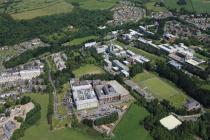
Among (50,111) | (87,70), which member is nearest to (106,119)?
(50,111)

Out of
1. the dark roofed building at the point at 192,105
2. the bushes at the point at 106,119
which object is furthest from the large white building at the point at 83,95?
the dark roofed building at the point at 192,105

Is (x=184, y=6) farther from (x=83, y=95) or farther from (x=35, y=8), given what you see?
(x=83, y=95)

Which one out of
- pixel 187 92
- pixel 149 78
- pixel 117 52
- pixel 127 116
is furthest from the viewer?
pixel 117 52

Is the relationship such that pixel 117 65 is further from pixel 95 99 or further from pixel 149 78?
pixel 95 99

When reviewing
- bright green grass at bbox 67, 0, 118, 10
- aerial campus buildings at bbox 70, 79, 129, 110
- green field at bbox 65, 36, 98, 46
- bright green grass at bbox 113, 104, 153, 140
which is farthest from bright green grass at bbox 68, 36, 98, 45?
bright green grass at bbox 113, 104, 153, 140

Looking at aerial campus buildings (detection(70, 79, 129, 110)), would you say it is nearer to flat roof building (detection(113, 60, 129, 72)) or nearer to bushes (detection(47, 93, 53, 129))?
bushes (detection(47, 93, 53, 129))

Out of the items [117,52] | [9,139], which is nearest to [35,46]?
[117,52]
